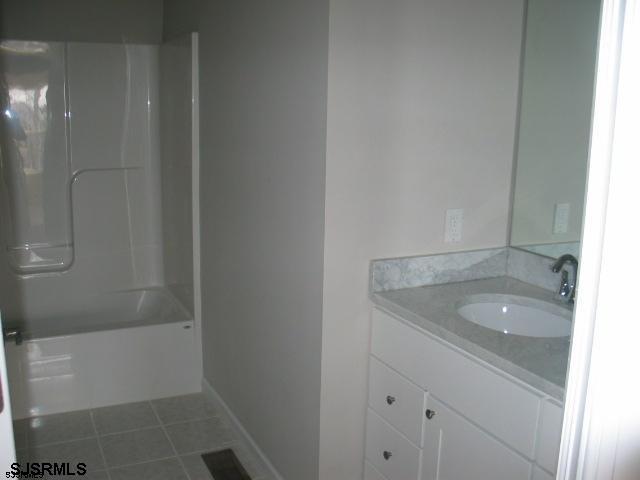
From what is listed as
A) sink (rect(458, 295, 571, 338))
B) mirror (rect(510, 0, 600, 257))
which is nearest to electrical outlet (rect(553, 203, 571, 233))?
mirror (rect(510, 0, 600, 257))

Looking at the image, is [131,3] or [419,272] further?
[131,3]

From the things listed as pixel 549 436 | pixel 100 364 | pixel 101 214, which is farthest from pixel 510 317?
pixel 101 214

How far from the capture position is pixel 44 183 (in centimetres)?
382

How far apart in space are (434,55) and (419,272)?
0.75 metres

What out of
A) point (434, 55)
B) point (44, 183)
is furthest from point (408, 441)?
point (44, 183)

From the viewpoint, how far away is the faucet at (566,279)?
7.27 feet

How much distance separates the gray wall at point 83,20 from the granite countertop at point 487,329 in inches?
96.6

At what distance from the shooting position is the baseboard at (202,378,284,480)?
279cm

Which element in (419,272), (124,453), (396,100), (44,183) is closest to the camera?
(396,100)

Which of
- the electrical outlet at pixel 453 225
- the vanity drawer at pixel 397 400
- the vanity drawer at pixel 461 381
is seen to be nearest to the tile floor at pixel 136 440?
the vanity drawer at pixel 397 400

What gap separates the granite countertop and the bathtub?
1559 mm

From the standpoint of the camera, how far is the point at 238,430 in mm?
3105

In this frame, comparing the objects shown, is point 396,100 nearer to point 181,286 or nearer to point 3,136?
point 181,286

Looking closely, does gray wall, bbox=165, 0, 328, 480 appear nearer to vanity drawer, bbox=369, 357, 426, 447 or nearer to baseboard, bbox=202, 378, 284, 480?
baseboard, bbox=202, 378, 284, 480
